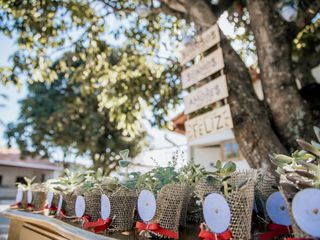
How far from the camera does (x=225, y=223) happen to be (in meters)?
0.71

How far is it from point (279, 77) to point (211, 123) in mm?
659

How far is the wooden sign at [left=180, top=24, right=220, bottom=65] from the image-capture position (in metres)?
2.13

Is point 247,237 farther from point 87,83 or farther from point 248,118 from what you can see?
point 87,83

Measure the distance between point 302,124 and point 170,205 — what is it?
54.3 inches

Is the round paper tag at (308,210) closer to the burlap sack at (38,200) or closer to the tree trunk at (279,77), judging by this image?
the tree trunk at (279,77)

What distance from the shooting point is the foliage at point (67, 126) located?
→ 13.1m

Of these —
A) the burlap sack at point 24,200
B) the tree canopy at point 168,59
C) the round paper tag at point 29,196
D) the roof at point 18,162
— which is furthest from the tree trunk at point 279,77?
the roof at point 18,162

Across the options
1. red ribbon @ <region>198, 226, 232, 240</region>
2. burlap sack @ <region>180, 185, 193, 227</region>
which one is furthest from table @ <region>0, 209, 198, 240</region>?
red ribbon @ <region>198, 226, 232, 240</region>

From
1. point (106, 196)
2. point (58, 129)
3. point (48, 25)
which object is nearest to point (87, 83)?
point (48, 25)

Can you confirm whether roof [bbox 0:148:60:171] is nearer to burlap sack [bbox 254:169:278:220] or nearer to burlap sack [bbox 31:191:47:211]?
burlap sack [bbox 31:191:47:211]

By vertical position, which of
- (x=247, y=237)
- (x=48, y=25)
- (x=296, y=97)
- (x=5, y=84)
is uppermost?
(x=48, y=25)

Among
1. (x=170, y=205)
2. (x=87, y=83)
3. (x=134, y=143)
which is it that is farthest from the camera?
(x=134, y=143)

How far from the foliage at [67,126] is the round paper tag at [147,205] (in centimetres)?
1195

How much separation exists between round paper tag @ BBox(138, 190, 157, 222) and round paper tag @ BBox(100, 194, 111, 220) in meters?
0.17
